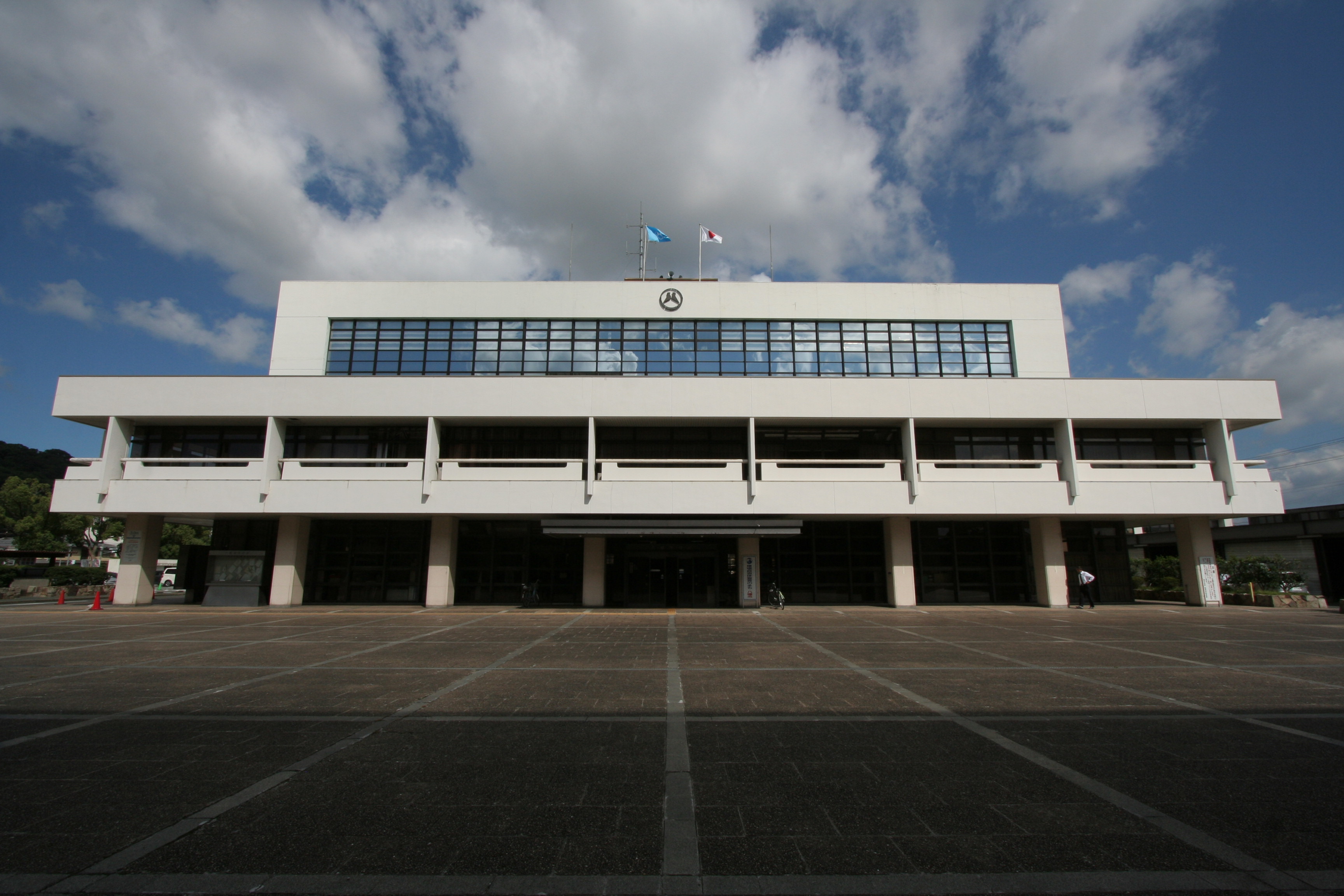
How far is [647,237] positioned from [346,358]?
49.0 feet

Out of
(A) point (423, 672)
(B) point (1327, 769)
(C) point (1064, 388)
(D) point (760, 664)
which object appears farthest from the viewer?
(C) point (1064, 388)

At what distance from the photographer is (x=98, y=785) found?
546 cm

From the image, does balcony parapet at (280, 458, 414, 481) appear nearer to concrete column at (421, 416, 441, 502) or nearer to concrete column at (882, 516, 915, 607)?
concrete column at (421, 416, 441, 502)

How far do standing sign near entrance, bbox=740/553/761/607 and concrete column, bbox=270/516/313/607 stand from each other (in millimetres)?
18550

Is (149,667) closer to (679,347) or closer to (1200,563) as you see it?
(679,347)

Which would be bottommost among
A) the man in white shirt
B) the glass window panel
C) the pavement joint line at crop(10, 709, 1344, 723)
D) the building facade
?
the pavement joint line at crop(10, 709, 1344, 723)

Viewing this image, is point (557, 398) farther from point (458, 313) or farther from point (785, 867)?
point (785, 867)

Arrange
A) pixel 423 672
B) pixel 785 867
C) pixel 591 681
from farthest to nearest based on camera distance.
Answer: pixel 423 672
pixel 591 681
pixel 785 867

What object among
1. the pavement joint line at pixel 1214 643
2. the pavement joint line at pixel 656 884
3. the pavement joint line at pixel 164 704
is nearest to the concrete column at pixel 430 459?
the pavement joint line at pixel 164 704

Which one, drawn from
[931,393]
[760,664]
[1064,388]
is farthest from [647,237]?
[760,664]

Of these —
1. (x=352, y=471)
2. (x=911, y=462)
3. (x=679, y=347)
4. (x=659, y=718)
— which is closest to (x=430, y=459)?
(x=352, y=471)

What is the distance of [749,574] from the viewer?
25109 millimetres

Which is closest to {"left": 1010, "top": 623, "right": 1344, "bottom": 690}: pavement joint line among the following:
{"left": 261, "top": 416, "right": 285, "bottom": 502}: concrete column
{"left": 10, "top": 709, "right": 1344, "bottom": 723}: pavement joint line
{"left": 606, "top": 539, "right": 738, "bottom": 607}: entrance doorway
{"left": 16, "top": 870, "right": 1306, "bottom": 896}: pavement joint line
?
{"left": 10, "top": 709, "right": 1344, "bottom": 723}: pavement joint line

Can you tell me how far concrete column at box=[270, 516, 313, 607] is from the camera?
82.4 feet
